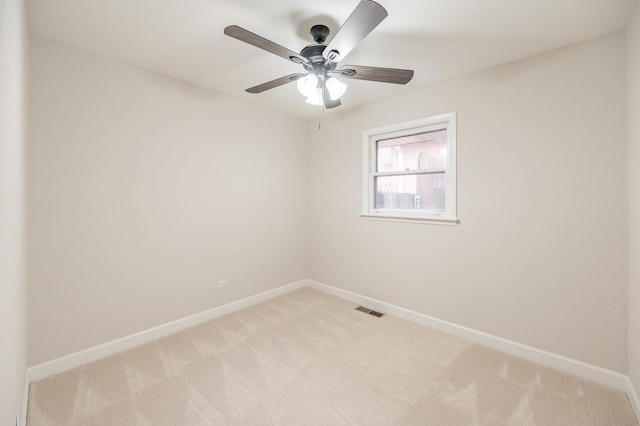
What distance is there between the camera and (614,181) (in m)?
1.97

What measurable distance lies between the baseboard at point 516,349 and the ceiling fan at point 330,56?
91.5 inches

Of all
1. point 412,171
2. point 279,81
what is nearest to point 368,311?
point 412,171

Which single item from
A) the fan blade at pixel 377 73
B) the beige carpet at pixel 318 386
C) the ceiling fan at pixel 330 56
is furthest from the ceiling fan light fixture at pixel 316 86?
the beige carpet at pixel 318 386

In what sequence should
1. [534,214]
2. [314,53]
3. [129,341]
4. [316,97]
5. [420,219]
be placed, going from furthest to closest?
[420,219]
[129,341]
[534,214]
[316,97]
[314,53]

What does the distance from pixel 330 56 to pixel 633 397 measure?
297cm

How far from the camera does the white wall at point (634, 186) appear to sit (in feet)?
5.69

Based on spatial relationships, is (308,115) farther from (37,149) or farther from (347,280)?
(37,149)

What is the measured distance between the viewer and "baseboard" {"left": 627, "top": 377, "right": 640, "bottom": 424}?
1691 millimetres

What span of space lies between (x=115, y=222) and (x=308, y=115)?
8.74 feet

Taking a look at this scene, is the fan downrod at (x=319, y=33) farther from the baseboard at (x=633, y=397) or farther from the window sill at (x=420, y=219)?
the baseboard at (x=633, y=397)

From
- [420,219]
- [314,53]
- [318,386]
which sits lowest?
[318,386]

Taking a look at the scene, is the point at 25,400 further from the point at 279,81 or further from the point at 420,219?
the point at 420,219

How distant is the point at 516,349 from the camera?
2371 mm

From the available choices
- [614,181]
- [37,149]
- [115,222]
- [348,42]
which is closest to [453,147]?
[614,181]
